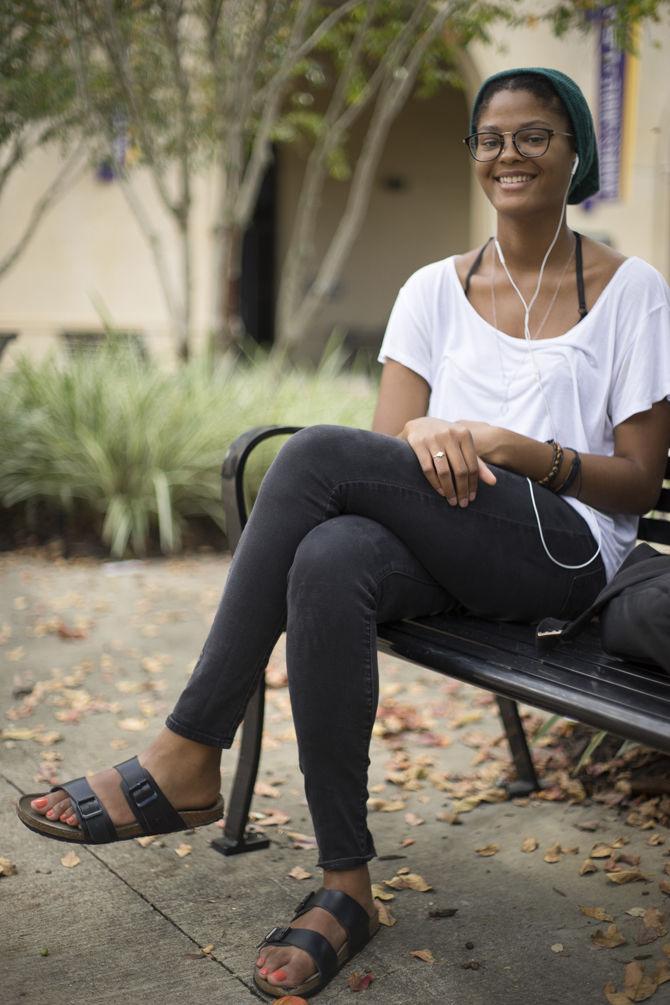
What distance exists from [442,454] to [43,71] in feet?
16.4

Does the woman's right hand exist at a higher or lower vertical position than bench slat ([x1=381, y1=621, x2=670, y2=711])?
higher

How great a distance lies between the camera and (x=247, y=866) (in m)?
2.37

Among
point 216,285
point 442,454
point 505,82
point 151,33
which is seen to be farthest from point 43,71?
point 442,454

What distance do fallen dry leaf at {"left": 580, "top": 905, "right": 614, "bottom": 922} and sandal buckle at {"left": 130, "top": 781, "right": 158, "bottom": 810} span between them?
84 centimetres

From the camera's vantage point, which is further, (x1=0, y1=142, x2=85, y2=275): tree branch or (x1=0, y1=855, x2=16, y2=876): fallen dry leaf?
→ (x1=0, y1=142, x2=85, y2=275): tree branch

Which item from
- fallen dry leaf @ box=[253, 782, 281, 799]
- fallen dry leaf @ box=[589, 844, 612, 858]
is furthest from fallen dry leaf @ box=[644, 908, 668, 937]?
fallen dry leaf @ box=[253, 782, 281, 799]

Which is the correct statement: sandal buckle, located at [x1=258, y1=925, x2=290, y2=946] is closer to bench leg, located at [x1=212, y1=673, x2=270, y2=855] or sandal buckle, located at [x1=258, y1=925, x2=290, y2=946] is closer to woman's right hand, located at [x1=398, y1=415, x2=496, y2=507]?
bench leg, located at [x1=212, y1=673, x2=270, y2=855]

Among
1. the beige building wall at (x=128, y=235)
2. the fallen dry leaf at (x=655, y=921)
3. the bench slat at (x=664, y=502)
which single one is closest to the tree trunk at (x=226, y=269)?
the beige building wall at (x=128, y=235)

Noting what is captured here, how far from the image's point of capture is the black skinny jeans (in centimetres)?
190

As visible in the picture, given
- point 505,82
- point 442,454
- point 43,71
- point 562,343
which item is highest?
point 43,71

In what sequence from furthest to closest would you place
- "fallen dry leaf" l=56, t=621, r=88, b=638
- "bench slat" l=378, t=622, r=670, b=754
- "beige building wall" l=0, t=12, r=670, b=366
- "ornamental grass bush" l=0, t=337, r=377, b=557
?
"beige building wall" l=0, t=12, r=670, b=366 → "ornamental grass bush" l=0, t=337, r=377, b=557 → "fallen dry leaf" l=56, t=621, r=88, b=638 → "bench slat" l=378, t=622, r=670, b=754

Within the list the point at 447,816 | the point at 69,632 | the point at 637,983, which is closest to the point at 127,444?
the point at 69,632

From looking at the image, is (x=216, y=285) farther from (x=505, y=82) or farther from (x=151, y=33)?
(x=505, y=82)

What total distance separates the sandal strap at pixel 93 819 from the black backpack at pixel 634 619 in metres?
0.81
